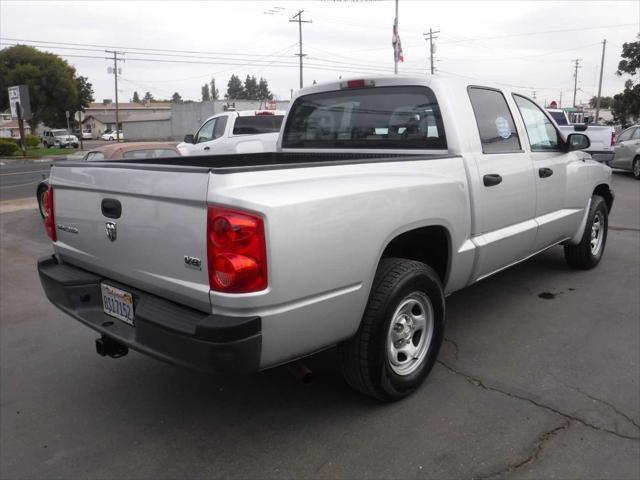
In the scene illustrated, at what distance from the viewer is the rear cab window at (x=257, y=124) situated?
13.1 meters

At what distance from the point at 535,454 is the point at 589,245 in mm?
3640

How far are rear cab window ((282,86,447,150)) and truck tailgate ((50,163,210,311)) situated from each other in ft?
6.25

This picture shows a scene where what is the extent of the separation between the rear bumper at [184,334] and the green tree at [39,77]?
161 ft

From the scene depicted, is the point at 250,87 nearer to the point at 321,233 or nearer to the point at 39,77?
the point at 39,77

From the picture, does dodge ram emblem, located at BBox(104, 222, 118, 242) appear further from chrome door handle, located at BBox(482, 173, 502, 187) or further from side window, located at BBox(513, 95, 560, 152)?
side window, located at BBox(513, 95, 560, 152)

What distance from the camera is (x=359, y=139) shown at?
4172 mm

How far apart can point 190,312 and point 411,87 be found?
2264mm

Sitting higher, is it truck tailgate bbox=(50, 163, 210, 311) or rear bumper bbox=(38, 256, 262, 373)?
truck tailgate bbox=(50, 163, 210, 311)

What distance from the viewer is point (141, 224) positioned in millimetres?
2680

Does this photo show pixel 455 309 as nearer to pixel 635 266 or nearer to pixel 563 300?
pixel 563 300

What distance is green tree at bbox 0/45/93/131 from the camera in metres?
44.5

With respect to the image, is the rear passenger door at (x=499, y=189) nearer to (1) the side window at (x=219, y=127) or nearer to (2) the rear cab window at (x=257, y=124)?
(2) the rear cab window at (x=257, y=124)

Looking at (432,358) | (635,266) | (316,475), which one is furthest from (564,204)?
(316,475)

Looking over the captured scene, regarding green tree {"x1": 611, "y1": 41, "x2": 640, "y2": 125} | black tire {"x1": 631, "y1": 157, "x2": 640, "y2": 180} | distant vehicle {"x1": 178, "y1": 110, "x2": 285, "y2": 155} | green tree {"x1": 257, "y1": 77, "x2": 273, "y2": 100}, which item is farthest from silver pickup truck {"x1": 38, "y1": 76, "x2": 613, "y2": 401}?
green tree {"x1": 257, "y1": 77, "x2": 273, "y2": 100}
